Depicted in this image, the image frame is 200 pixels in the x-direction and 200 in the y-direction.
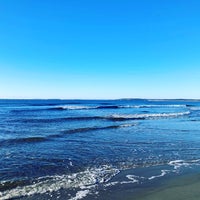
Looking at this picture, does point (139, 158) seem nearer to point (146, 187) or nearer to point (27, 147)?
point (146, 187)

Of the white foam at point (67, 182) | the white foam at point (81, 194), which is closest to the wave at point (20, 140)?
the white foam at point (67, 182)

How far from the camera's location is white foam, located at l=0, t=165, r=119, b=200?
24.9ft

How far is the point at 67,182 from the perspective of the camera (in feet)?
27.7

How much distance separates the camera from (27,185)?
820cm

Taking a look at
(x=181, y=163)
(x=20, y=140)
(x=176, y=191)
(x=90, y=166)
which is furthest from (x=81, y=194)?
(x=20, y=140)

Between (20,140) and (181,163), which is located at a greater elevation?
(20,140)

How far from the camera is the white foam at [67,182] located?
759 cm

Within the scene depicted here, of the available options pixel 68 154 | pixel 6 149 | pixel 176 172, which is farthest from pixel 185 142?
pixel 6 149

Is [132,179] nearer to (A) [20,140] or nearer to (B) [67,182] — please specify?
(B) [67,182]

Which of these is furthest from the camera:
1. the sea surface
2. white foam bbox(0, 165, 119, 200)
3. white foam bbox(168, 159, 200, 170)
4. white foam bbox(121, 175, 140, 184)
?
white foam bbox(168, 159, 200, 170)

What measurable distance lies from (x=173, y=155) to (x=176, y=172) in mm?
2861

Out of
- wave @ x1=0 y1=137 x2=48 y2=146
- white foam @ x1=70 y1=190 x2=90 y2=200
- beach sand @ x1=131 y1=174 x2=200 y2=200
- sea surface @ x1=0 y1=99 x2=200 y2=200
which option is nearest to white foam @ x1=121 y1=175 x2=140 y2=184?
sea surface @ x1=0 y1=99 x2=200 y2=200

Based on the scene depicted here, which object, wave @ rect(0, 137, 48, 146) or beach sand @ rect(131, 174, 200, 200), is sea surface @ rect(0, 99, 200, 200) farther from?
beach sand @ rect(131, 174, 200, 200)

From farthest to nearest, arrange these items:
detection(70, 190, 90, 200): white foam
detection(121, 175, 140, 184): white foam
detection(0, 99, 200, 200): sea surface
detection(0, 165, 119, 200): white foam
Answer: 1. detection(121, 175, 140, 184): white foam
2. detection(0, 99, 200, 200): sea surface
3. detection(0, 165, 119, 200): white foam
4. detection(70, 190, 90, 200): white foam
